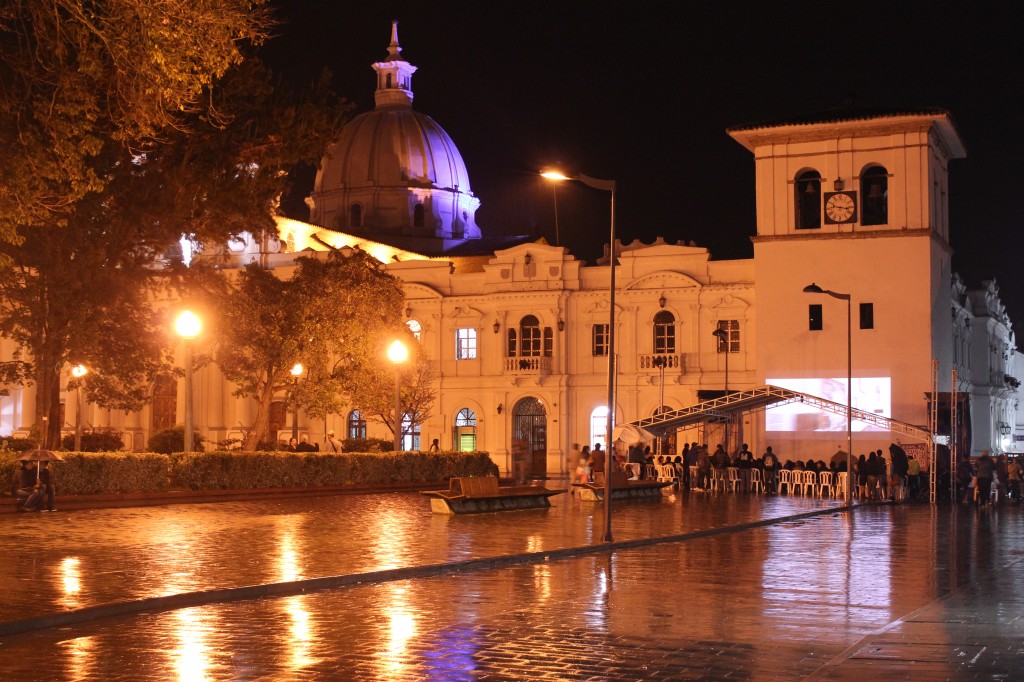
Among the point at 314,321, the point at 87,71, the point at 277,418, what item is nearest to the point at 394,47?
the point at 277,418

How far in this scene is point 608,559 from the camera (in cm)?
1995

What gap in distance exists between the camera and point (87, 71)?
1830 cm

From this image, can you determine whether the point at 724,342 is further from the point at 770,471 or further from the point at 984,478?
the point at 984,478

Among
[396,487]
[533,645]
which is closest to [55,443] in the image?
[396,487]

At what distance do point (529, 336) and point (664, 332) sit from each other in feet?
21.1

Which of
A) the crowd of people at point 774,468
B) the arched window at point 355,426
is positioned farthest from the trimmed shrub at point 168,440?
the crowd of people at point 774,468

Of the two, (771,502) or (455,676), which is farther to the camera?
(771,502)

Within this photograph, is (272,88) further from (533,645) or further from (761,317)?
(761,317)

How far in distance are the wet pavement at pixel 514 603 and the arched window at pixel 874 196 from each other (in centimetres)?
2804

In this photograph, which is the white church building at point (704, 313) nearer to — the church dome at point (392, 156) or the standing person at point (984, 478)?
the church dome at point (392, 156)

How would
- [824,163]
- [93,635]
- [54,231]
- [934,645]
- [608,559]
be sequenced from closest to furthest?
1. [934,645]
2. [93,635]
3. [608,559]
4. [54,231]
5. [824,163]

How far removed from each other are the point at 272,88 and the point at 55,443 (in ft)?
32.2

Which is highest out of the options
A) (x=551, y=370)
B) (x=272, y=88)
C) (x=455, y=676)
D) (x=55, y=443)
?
(x=272, y=88)

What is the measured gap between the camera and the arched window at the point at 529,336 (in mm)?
61844
